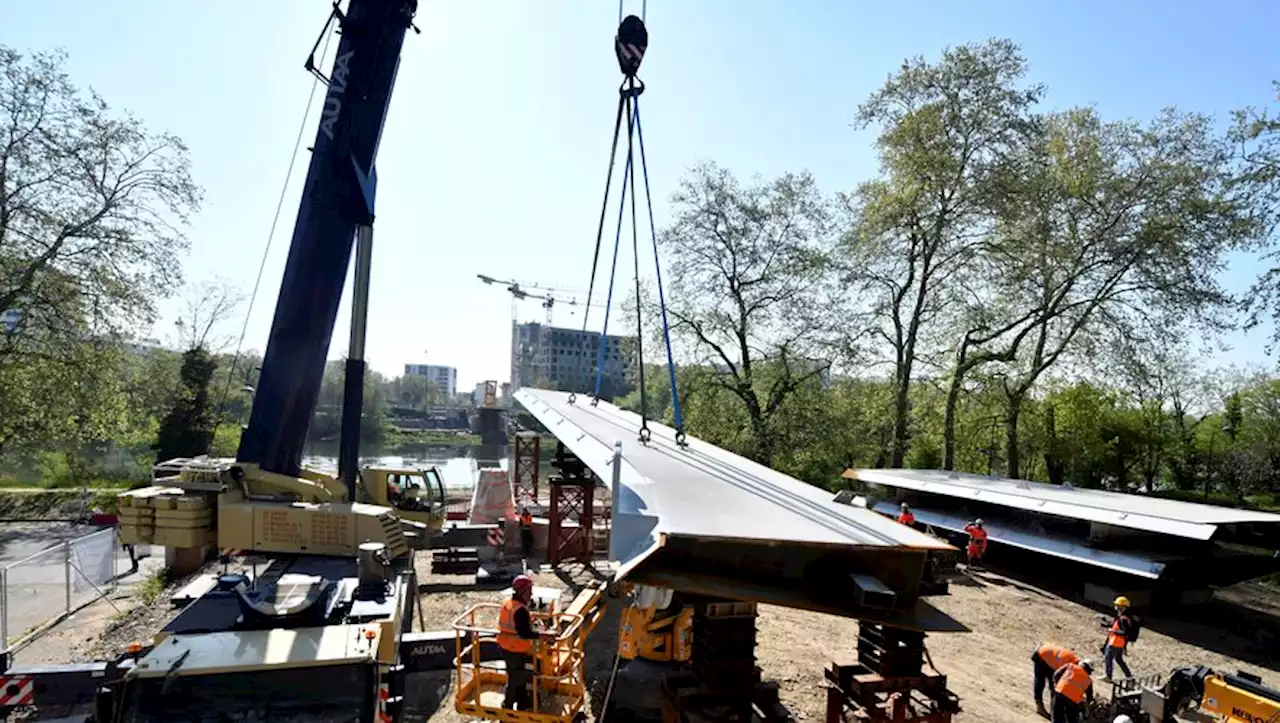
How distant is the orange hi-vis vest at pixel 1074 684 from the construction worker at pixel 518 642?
18.3 ft

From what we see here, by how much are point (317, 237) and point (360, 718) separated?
7165 mm

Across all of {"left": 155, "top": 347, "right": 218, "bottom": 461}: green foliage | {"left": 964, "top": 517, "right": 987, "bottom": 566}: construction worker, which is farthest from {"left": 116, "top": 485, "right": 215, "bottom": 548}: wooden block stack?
{"left": 155, "top": 347, "right": 218, "bottom": 461}: green foliage

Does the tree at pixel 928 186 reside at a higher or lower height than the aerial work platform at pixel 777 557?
higher

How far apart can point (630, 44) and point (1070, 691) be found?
8.35m

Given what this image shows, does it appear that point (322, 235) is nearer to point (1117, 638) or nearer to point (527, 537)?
point (527, 537)

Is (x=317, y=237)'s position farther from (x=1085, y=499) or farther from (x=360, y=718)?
(x=1085, y=499)

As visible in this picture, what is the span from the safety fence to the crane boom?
435 cm

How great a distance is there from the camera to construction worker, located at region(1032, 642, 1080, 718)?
291 inches

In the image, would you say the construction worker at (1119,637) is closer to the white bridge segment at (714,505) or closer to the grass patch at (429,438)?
the white bridge segment at (714,505)

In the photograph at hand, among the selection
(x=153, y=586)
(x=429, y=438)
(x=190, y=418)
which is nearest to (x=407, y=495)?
(x=153, y=586)

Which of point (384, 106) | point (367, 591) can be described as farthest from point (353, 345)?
point (367, 591)

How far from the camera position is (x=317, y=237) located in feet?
30.5

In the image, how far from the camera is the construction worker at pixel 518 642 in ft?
17.9

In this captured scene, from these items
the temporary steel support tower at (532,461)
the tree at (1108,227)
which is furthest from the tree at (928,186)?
the temporary steel support tower at (532,461)
